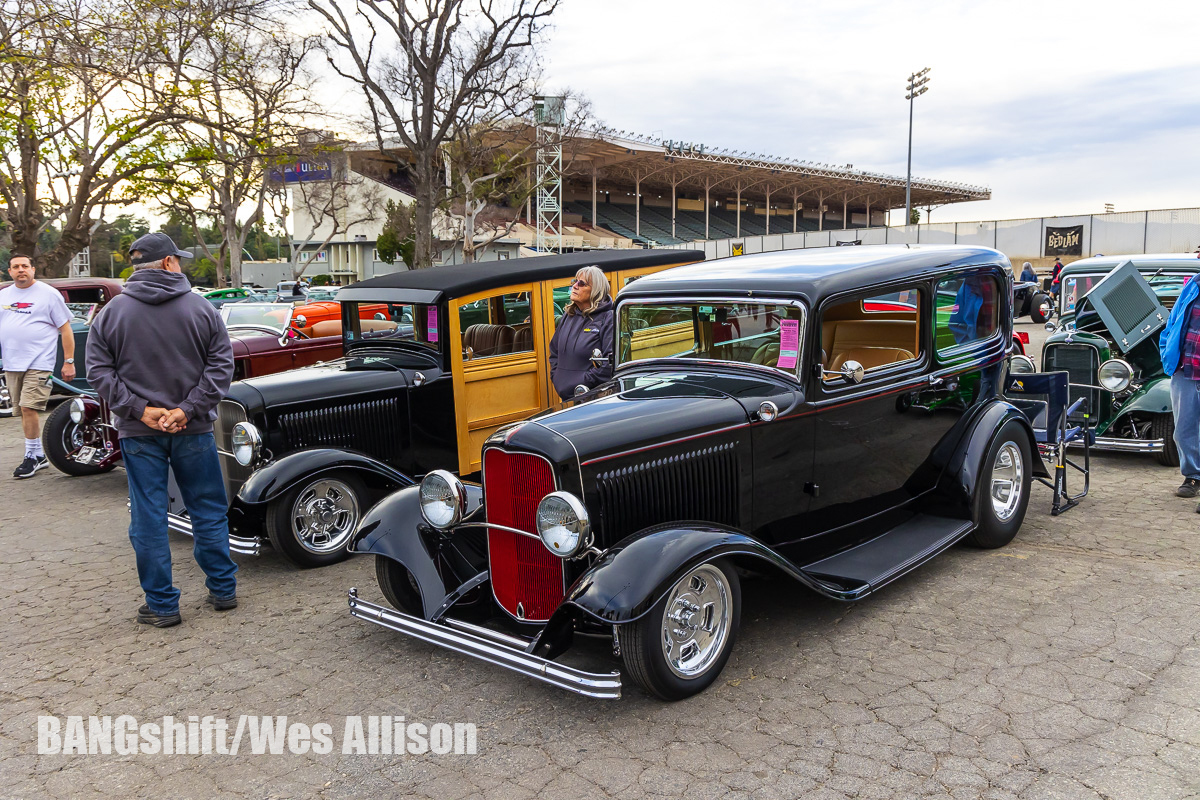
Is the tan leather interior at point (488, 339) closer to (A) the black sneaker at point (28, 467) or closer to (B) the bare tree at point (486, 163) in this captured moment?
(A) the black sneaker at point (28, 467)

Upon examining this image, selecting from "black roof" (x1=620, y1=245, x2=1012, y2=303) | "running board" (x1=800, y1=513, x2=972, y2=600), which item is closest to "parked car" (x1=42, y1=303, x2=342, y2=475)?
"black roof" (x1=620, y1=245, x2=1012, y2=303)

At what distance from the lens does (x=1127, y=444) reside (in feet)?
23.7

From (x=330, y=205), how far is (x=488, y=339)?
122 feet

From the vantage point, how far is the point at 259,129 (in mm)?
16688

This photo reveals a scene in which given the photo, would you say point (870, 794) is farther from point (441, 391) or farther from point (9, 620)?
point (9, 620)

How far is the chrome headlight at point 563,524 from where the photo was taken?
334 cm

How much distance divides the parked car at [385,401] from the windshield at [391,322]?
1 cm

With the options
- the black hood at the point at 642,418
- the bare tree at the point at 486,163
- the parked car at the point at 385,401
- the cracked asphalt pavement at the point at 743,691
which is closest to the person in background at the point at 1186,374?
the cracked asphalt pavement at the point at 743,691

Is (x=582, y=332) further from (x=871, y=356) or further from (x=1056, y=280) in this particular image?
(x=1056, y=280)

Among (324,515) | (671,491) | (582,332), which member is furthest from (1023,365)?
(324,515)

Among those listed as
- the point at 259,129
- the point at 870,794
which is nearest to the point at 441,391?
the point at 870,794

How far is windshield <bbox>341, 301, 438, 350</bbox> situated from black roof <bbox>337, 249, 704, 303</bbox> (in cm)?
10

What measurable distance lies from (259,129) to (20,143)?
409 centimetres

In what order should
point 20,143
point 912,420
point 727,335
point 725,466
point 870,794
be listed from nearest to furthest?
1. point 870,794
2. point 725,466
3. point 727,335
4. point 912,420
5. point 20,143
